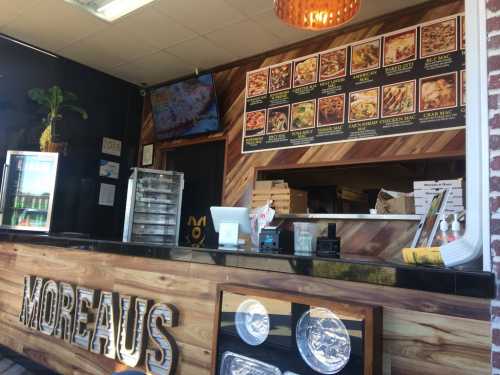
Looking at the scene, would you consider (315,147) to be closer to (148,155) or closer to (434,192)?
(434,192)

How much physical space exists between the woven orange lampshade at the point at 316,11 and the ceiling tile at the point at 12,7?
8.99 ft

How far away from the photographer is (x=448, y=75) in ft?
10.5

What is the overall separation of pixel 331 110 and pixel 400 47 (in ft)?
2.63

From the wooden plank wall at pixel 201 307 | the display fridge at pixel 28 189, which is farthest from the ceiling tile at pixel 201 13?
the wooden plank wall at pixel 201 307

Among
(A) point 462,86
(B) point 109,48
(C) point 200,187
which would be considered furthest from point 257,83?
(A) point 462,86

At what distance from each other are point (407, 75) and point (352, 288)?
2660 millimetres

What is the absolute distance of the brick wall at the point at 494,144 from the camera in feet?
3.59

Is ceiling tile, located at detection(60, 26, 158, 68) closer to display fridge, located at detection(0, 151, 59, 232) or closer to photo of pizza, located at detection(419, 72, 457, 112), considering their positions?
display fridge, located at detection(0, 151, 59, 232)

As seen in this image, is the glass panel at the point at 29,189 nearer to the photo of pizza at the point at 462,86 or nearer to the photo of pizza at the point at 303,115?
the photo of pizza at the point at 303,115

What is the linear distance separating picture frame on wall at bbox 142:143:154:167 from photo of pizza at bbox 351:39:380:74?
2911 millimetres

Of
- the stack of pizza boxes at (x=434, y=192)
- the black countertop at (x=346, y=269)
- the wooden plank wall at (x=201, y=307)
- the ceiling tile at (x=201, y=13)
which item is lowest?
the wooden plank wall at (x=201, y=307)

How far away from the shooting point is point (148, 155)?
17.9 ft

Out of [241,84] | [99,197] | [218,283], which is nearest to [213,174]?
[241,84]

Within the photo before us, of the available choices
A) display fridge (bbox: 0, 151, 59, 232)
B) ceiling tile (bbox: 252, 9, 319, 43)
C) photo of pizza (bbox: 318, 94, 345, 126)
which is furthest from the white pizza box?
display fridge (bbox: 0, 151, 59, 232)
